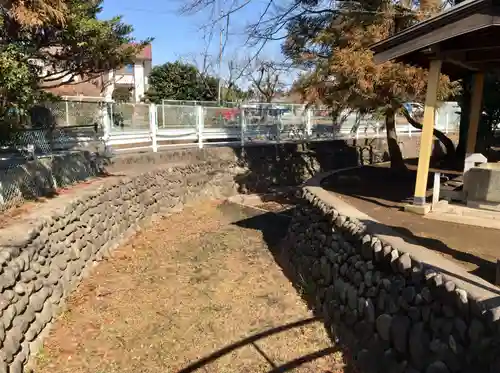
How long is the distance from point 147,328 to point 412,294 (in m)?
3.07

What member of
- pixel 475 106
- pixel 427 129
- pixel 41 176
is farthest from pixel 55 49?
pixel 475 106

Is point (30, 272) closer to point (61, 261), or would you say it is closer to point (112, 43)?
point (61, 261)

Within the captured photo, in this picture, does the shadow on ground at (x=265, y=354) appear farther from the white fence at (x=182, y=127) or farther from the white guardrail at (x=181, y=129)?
the white fence at (x=182, y=127)

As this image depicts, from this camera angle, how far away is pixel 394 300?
12.8 ft

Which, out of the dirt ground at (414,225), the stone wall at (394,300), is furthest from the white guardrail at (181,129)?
the dirt ground at (414,225)

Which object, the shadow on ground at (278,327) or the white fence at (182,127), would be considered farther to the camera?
the white fence at (182,127)

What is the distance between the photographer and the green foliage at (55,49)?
17.1 feet

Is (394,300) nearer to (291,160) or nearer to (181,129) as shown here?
(181,129)

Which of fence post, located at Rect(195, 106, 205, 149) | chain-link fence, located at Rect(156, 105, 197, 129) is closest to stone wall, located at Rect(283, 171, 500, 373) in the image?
chain-link fence, located at Rect(156, 105, 197, 129)

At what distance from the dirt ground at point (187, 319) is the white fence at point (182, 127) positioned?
3.14 metres

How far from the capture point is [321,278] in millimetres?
5773

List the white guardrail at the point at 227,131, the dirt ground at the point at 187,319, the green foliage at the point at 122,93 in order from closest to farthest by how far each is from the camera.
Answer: the dirt ground at the point at 187,319
the white guardrail at the point at 227,131
the green foliage at the point at 122,93

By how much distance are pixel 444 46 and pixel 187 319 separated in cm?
501

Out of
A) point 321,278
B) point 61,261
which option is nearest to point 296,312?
point 321,278
